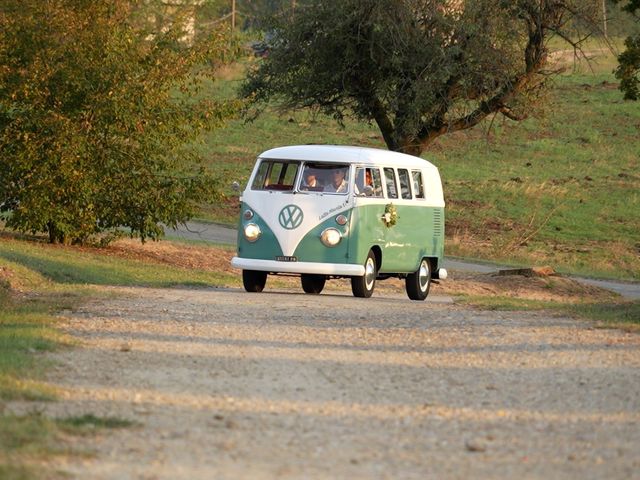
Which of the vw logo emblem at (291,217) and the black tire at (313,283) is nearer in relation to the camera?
the vw logo emblem at (291,217)

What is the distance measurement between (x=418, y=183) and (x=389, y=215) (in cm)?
143

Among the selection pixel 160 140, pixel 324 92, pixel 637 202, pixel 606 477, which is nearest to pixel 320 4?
pixel 324 92

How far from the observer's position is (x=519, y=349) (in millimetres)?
14047

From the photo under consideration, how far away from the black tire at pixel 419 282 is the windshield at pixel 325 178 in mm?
2765

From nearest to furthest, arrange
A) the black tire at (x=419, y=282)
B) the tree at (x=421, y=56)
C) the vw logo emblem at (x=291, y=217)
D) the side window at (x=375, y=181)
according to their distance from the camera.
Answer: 1. the vw logo emblem at (x=291, y=217)
2. the side window at (x=375, y=181)
3. the black tire at (x=419, y=282)
4. the tree at (x=421, y=56)

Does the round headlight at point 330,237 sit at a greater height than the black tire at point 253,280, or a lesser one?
greater

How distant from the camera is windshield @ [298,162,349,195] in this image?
836 inches

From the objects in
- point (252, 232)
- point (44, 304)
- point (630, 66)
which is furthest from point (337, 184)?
point (44, 304)

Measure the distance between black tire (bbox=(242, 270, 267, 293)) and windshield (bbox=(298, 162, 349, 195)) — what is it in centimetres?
163

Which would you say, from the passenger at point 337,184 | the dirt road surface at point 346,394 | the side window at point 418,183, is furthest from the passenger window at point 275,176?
the dirt road surface at point 346,394

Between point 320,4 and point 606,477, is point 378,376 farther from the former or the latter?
point 320,4

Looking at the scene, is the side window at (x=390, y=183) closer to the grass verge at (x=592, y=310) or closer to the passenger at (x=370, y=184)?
the passenger at (x=370, y=184)

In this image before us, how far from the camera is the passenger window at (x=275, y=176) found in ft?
70.6

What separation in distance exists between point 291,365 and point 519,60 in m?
22.5
